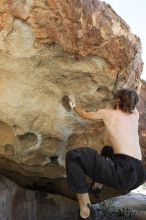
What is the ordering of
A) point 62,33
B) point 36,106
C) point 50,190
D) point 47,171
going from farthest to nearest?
point 50,190 < point 47,171 < point 36,106 < point 62,33

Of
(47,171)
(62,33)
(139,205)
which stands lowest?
(139,205)

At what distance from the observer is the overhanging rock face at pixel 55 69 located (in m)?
5.84

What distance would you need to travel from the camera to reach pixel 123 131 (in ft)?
19.1

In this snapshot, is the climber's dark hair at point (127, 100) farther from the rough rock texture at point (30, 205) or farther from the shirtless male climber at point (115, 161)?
the rough rock texture at point (30, 205)

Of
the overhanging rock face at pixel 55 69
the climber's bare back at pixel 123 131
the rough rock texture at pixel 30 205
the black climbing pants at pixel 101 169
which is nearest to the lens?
the black climbing pants at pixel 101 169

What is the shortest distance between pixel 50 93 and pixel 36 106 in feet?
0.93

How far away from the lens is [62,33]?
19.6 feet

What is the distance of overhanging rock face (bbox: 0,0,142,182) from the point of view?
584 centimetres

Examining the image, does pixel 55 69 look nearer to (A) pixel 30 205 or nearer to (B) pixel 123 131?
(B) pixel 123 131

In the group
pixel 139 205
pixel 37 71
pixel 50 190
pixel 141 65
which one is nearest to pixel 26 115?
pixel 37 71

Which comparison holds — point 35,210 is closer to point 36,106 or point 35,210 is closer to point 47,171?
point 47,171

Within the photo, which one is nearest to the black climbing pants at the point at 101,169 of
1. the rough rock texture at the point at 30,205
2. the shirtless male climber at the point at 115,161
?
the shirtless male climber at the point at 115,161

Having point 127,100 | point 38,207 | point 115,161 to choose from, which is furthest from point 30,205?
point 127,100

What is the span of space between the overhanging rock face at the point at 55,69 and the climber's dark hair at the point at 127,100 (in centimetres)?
67
